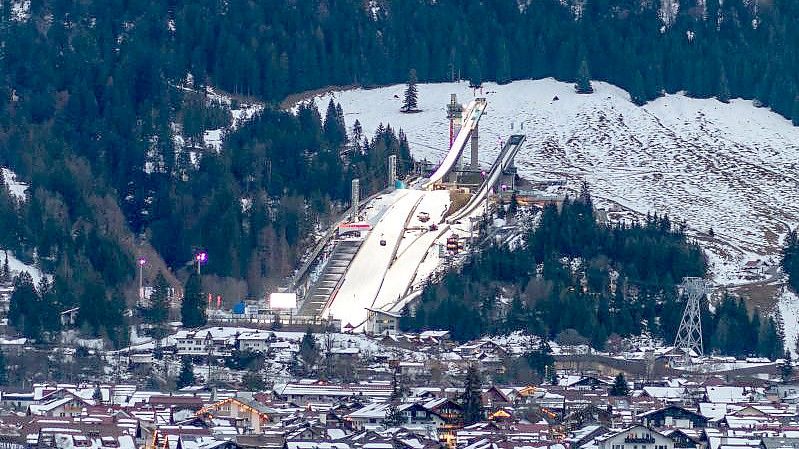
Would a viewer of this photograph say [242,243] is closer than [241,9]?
Yes

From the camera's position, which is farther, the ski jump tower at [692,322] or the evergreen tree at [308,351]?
the ski jump tower at [692,322]

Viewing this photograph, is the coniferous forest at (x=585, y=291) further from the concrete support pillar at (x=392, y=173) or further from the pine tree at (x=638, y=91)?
the pine tree at (x=638, y=91)

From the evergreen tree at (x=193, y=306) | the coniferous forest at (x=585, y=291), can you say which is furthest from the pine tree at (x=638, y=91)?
the evergreen tree at (x=193, y=306)

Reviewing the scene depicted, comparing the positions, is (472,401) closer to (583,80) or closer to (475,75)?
(583,80)

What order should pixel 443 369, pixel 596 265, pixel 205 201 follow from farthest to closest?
1. pixel 205 201
2. pixel 596 265
3. pixel 443 369

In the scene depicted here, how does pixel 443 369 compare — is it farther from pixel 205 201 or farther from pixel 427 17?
pixel 427 17

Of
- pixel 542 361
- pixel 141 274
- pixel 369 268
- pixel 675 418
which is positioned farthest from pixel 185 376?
pixel 369 268

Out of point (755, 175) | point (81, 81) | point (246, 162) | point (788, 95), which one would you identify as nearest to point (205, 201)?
point (246, 162)
